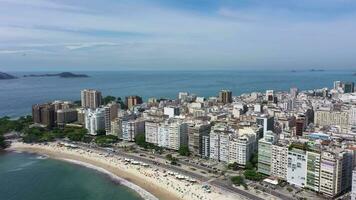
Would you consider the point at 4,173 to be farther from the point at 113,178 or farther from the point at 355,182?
the point at 355,182

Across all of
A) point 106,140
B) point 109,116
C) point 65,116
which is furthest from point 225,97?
point 106,140

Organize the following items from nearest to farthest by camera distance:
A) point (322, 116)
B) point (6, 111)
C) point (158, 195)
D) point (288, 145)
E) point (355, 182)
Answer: point (355, 182)
point (158, 195)
point (288, 145)
point (322, 116)
point (6, 111)

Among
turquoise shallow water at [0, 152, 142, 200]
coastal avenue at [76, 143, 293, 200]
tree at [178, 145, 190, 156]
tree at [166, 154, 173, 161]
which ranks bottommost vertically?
turquoise shallow water at [0, 152, 142, 200]

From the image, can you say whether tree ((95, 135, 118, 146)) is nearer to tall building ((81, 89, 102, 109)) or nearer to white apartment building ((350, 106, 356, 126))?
tall building ((81, 89, 102, 109))

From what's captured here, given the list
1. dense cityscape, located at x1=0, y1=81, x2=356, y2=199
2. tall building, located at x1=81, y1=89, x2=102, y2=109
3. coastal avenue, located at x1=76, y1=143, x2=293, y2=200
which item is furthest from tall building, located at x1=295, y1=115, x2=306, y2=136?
tall building, located at x1=81, y1=89, x2=102, y2=109

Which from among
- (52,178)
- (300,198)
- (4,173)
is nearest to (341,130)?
(300,198)

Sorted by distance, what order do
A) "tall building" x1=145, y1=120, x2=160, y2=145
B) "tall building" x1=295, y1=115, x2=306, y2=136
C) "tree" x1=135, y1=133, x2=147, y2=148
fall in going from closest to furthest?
"tree" x1=135, y1=133, x2=147, y2=148 < "tall building" x1=145, y1=120, x2=160, y2=145 < "tall building" x1=295, y1=115, x2=306, y2=136

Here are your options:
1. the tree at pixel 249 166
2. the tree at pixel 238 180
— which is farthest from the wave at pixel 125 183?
the tree at pixel 249 166
